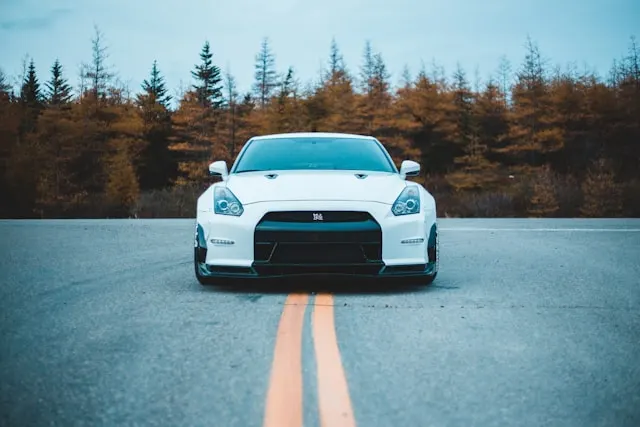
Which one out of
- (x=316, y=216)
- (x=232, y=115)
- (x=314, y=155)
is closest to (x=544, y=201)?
(x=232, y=115)

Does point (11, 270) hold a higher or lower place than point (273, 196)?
lower

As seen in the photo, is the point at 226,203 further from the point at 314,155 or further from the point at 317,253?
the point at 314,155

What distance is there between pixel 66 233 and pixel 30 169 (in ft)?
154

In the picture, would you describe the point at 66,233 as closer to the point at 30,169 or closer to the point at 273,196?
the point at 273,196

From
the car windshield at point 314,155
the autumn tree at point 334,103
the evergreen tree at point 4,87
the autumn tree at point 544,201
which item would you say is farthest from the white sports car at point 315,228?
the evergreen tree at point 4,87

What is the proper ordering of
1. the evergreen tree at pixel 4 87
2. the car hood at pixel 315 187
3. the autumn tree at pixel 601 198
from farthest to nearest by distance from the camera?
the evergreen tree at pixel 4 87 → the autumn tree at pixel 601 198 → the car hood at pixel 315 187

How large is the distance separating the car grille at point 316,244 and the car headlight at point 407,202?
29 cm

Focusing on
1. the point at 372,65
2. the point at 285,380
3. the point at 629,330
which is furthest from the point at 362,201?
the point at 372,65

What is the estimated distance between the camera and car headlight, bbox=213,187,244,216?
595 cm

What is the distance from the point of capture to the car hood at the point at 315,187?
5.95 metres

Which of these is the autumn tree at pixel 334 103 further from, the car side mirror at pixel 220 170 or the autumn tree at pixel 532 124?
the car side mirror at pixel 220 170

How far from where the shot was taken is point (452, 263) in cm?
835

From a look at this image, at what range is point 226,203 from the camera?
19.8ft

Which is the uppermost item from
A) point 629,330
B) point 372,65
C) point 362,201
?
point 372,65
